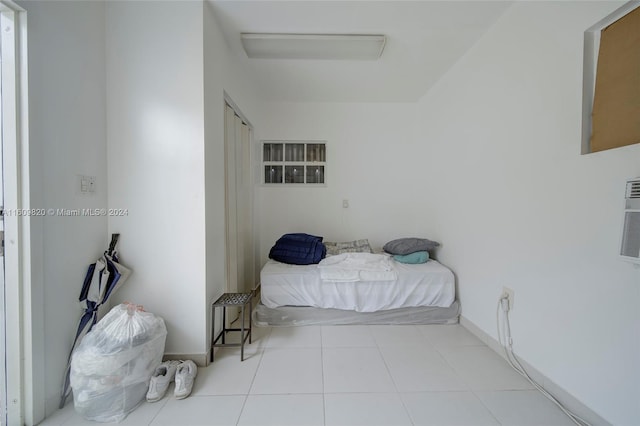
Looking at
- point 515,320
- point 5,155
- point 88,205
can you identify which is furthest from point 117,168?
point 515,320

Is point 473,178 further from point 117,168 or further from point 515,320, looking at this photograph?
point 117,168

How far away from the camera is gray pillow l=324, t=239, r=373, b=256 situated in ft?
Result: 9.09

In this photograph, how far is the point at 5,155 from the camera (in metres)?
1.11

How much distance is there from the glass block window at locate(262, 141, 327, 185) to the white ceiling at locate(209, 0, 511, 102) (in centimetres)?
77

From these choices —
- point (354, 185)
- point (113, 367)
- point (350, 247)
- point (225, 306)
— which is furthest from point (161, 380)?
point (354, 185)

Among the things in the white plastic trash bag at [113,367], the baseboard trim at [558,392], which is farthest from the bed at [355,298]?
the white plastic trash bag at [113,367]

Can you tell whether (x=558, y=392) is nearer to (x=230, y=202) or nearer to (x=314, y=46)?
(x=230, y=202)

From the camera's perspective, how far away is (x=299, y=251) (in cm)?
236

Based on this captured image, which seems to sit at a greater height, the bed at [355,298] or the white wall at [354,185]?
the white wall at [354,185]

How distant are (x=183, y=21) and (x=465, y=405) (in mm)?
2976

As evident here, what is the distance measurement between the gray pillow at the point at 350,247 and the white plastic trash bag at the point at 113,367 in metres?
1.83

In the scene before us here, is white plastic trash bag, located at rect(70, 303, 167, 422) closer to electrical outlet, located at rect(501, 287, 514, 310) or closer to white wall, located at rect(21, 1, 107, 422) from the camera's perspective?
white wall, located at rect(21, 1, 107, 422)

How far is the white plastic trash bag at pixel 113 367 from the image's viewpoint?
1178 millimetres

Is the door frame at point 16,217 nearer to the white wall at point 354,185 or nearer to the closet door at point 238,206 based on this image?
the closet door at point 238,206
